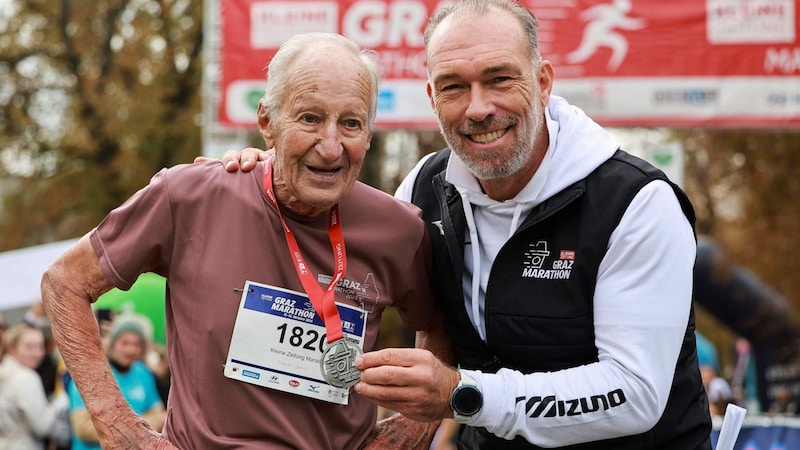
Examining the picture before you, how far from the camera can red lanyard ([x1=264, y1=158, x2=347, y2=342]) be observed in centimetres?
317

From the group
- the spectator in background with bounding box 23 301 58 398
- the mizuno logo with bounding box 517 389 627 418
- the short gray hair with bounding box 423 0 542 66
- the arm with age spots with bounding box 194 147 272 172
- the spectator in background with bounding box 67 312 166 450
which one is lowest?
the spectator in background with bounding box 23 301 58 398

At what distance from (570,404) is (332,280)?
2.42ft

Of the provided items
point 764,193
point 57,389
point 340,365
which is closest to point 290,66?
A: point 340,365

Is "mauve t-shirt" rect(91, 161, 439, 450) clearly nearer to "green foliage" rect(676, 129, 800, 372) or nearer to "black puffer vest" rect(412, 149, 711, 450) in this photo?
"black puffer vest" rect(412, 149, 711, 450)

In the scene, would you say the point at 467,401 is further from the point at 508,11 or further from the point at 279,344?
the point at 508,11

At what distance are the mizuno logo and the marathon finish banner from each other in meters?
7.21

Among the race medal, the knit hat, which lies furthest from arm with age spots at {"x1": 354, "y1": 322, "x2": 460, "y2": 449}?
the knit hat

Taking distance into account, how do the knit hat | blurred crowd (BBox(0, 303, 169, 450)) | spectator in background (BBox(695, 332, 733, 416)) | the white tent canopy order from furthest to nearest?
the white tent canopy < spectator in background (BBox(695, 332, 733, 416)) < the knit hat < blurred crowd (BBox(0, 303, 169, 450))

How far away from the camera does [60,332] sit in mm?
3178

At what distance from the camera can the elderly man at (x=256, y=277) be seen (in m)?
3.13

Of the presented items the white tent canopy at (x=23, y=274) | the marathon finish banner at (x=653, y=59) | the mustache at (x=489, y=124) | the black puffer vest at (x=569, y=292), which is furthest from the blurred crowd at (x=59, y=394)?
the mustache at (x=489, y=124)

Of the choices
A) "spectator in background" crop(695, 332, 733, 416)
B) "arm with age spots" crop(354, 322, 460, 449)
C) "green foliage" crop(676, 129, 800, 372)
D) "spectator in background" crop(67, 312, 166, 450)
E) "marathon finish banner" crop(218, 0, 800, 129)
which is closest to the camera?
"arm with age spots" crop(354, 322, 460, 449)

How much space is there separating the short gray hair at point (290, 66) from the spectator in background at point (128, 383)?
4.59 meters

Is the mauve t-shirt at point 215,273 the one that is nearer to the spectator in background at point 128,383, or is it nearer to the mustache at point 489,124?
the mustache at point 489,124
